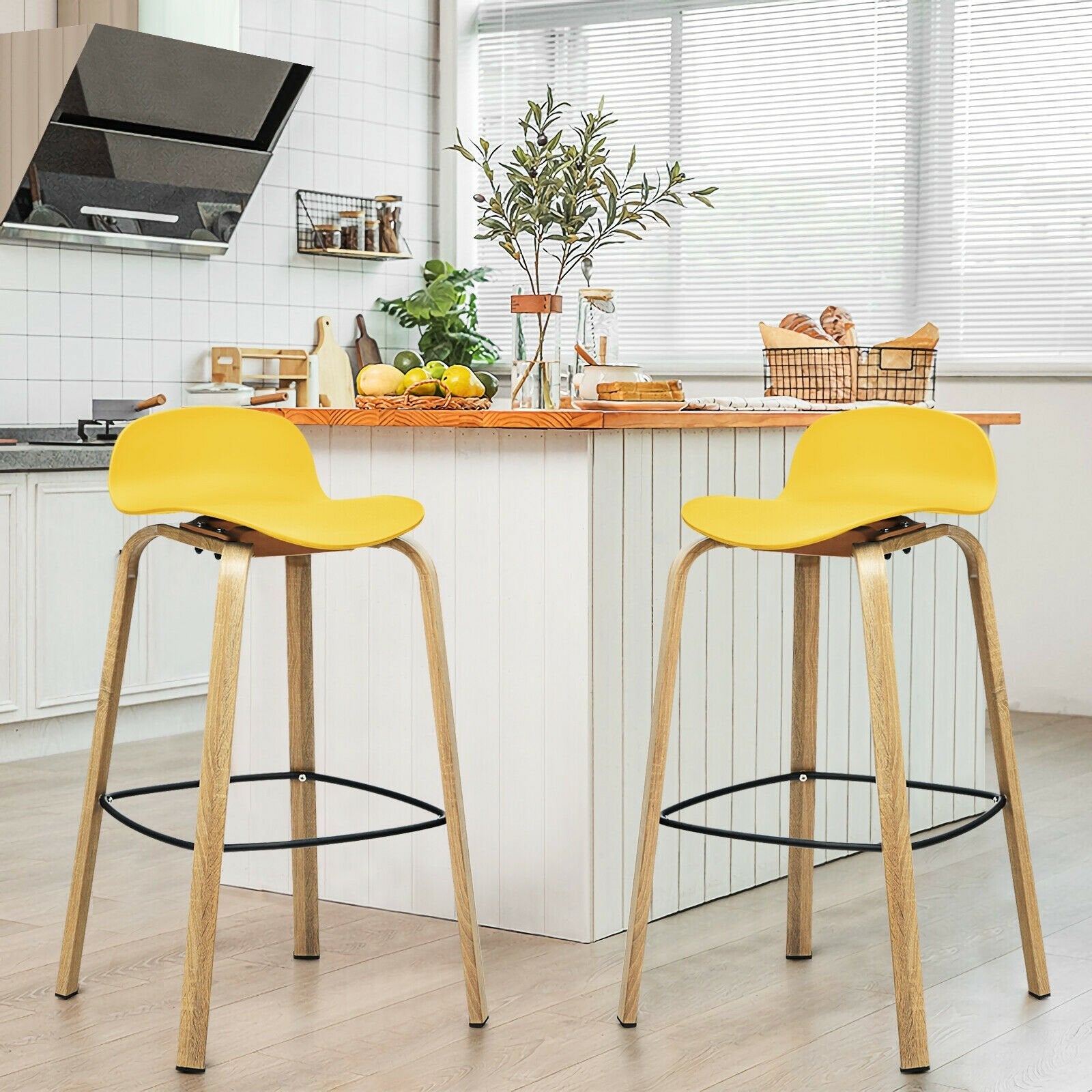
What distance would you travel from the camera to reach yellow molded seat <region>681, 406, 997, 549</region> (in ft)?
7.59

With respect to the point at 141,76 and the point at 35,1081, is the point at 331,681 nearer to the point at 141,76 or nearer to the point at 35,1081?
the point at 35,1081

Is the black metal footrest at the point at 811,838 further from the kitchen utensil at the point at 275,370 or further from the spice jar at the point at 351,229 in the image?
the spice jar at the point at 351,229

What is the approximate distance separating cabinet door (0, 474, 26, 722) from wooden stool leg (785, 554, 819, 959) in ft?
8.36

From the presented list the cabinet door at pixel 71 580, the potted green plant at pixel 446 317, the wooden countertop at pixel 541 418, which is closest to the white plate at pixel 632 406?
the wooden countertop at pixel 541 418

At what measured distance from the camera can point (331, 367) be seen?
602cm

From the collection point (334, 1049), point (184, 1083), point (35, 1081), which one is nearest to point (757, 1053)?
point (334, 1049)

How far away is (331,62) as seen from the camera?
6.02m

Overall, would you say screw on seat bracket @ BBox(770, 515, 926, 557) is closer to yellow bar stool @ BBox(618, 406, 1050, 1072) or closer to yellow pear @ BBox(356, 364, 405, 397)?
yellow bar stool @ BBox(618, 406, 1050, 1072)

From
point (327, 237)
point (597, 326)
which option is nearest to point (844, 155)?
point (327, 237)

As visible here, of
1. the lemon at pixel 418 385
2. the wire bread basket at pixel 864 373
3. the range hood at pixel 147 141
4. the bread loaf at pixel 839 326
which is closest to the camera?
the lemon at pixel 418 385

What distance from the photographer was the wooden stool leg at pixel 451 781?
7.83 ft

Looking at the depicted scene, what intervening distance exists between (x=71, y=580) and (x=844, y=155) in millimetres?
3058

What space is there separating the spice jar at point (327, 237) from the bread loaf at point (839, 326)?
2.73m

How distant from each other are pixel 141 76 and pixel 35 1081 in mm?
3422
